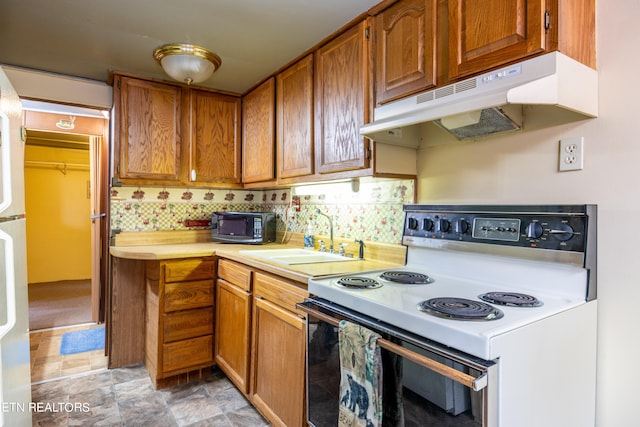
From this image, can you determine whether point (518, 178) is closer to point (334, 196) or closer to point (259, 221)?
point (334, 196)

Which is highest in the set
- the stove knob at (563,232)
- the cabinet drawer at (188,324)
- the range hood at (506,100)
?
the range hood at (506,100)

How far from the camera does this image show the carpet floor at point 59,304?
141 inches

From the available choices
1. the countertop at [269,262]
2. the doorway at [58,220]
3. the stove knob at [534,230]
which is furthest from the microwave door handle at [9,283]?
the doorway at [58,220]

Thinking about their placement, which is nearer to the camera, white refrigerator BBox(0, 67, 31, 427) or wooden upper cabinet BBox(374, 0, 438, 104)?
white refrigerator BBox(0, 67, 31, 427)

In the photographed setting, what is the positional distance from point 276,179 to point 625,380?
198cm

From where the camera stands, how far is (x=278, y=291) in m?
1.77

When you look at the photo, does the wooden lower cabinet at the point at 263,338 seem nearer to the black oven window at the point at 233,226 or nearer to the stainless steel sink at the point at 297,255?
the stainless steel sink at the point at 297,255

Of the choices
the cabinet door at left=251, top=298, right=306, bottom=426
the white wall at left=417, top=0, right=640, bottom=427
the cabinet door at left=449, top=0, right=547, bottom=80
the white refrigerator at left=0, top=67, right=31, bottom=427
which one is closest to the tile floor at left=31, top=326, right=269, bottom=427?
the cabinet door at left=251, top=298, right=306, bottom=426

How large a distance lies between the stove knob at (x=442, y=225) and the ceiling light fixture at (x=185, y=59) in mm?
1638

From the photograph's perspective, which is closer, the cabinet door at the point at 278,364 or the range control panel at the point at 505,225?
the range control panel at the point at 505,225

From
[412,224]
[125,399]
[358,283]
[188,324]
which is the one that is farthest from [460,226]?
[125,399]

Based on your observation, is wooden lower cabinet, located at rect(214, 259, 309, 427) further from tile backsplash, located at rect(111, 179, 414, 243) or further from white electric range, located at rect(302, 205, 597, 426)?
tile backsplash, located at rect(111, 179, 414, 243)

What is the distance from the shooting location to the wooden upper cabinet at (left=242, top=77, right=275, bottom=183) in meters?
2.50

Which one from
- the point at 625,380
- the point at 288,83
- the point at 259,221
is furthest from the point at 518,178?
the point at 259,221
